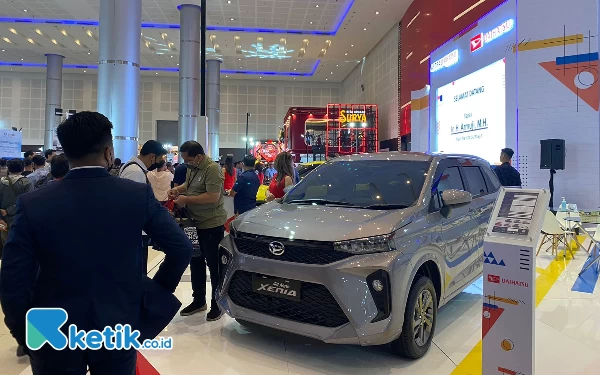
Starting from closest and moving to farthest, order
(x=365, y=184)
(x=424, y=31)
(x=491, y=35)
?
(x=365, y=184), (x=491, y=35), (x=424, y=31)

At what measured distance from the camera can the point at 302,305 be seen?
2760 millimetres

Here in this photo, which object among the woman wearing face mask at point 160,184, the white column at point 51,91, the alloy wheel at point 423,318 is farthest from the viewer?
the white column at point 51,91

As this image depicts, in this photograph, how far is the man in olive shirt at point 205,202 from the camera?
148 inches

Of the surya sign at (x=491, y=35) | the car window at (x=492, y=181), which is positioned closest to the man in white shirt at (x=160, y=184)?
the car window at (x=492, y=181)

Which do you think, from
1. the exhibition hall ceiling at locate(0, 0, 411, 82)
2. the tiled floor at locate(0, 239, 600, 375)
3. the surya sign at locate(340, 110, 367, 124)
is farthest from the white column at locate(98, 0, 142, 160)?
the surya sign at locate(340, 110, 367, 124)

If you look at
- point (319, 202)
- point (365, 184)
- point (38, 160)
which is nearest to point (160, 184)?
point (38, 160)

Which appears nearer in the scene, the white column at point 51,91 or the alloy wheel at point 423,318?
the alloy wheel at point 423,318

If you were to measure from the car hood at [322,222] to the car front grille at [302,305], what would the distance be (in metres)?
0.34

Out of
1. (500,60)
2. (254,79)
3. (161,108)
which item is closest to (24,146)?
(161,108)

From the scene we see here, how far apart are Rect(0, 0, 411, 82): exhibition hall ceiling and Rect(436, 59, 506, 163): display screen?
675cm

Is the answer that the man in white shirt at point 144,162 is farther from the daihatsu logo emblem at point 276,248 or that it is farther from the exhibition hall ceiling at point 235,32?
the exhibition hall ceiling at point 235,32

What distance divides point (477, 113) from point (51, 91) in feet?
80.4

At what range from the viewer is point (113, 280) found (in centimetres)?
145

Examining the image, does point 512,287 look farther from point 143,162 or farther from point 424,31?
point 424,31
